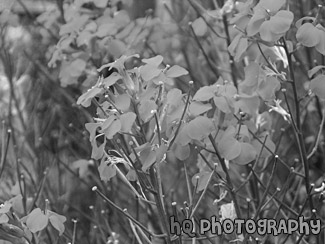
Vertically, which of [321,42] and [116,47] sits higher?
[321,42]

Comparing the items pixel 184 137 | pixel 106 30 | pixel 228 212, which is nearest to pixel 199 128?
pixel 184 137

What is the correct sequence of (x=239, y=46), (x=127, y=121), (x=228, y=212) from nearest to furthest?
Answer: (x=127, y=121) → (x=239, y=46) → (x=228, y=212)

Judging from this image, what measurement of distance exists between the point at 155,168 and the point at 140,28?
1.06 metres

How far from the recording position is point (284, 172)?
115 inches

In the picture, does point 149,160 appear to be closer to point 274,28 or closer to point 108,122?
point 108,122

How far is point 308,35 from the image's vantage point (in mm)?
1312

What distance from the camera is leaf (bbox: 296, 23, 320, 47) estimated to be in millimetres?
1307

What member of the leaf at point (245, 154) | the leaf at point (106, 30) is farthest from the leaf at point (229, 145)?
the leaf at point (106, 30)

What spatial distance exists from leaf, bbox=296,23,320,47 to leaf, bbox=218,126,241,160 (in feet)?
0.82

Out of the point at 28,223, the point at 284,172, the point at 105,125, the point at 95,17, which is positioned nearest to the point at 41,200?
the point at 95,17

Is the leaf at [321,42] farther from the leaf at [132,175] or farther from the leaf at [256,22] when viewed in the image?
the leaf at [132,175]

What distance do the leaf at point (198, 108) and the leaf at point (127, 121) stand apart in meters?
0.15

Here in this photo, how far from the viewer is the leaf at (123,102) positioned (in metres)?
1.23

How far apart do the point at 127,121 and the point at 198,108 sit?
183 mm
